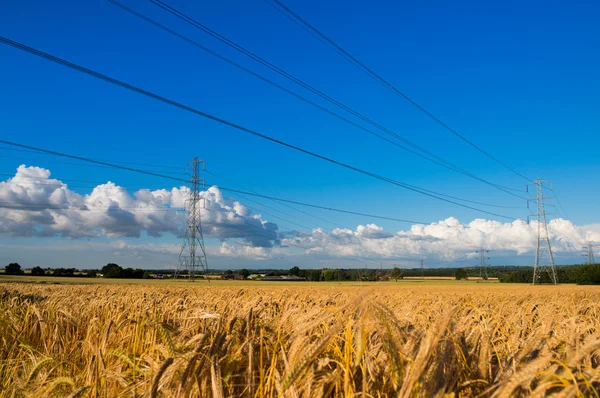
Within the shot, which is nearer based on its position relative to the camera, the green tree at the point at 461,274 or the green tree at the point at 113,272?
the green tree at the point at 113,272

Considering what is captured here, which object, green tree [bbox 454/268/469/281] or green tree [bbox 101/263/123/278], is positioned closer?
green tree [bbox 101/263/123/278]

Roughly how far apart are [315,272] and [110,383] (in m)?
92.1

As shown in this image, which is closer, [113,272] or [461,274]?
[113,272]

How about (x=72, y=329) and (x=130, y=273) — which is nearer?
(x=72, y=329)

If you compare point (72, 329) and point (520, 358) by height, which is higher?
Answer: point (520, 358)

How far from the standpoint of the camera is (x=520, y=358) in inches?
86.4

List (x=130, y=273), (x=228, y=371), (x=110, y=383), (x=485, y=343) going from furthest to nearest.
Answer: (x=130, y=273)
(x=110, y=383)
(x=228, y=371)
(x=485, y=343)

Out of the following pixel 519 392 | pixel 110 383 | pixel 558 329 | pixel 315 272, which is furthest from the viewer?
pixel 315 272

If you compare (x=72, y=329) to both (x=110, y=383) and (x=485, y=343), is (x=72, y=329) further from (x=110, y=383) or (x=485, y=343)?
(x=485, y=343)

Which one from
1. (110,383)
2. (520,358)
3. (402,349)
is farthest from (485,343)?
(110,383)

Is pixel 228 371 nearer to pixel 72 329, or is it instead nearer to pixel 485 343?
pixel 485 343

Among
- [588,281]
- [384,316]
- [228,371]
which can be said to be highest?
[384,316]

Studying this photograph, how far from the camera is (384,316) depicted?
2.18 m

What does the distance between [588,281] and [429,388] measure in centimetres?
8936
